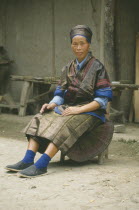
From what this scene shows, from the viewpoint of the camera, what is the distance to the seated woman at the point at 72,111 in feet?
13.4

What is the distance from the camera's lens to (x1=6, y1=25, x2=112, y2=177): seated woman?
407 centimetres

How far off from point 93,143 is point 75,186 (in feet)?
2.91

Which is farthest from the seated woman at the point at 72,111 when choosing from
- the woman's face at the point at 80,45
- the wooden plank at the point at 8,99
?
the wooden plank at the point at 8,99

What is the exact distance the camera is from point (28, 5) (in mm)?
9570

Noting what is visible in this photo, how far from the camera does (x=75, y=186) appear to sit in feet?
11.9

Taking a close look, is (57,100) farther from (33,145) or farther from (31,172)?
(31,172)

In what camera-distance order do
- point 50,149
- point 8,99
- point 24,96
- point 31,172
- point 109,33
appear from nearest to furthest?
1. point 31,172
2. point 50,149
3. point 109,33
4. point 24,96
5. point 8,99

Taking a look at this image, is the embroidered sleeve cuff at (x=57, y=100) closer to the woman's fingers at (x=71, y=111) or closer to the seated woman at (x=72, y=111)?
the seated woman at (x=72, y=111)

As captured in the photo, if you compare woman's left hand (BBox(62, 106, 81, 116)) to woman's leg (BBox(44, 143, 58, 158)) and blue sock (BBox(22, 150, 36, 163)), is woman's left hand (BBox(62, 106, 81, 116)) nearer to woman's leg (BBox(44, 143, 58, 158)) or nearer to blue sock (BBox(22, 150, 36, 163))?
woman's leg (BBox(44, 143, 58, 158))

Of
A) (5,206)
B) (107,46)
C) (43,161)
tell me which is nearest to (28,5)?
(107,46)

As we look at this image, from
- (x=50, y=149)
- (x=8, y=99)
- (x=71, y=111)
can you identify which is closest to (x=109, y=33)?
(x=8, y=99)

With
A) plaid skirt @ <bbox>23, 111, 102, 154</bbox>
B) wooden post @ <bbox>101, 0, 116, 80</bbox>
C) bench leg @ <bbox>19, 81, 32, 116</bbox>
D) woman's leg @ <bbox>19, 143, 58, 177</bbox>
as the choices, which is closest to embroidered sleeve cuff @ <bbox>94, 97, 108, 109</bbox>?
plaid skirt @ <bbox>23, 111, 102, 154</bbox>

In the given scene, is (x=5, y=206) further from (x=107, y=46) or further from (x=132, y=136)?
(x=107, y=46)

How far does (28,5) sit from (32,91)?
78.2 inches
